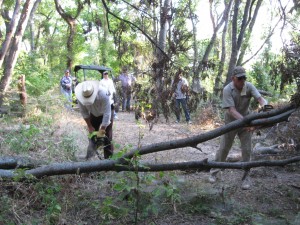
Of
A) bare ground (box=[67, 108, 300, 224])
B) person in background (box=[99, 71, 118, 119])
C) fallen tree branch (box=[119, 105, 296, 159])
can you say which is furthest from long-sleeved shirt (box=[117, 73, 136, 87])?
fallen tree branch (box=[119, 105, 296, 159])

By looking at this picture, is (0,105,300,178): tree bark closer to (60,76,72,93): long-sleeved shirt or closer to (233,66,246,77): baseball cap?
(233,66,246,77): baseball cap

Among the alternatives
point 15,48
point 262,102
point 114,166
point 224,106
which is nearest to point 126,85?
point 224,106

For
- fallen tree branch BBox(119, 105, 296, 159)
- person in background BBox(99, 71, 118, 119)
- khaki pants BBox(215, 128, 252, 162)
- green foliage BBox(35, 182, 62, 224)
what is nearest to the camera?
fallen tree branch BBox(119, 105, 296, 159)

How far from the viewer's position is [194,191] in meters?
5.19

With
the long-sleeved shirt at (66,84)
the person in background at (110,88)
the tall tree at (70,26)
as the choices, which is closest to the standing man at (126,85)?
the person in background at (110,88)

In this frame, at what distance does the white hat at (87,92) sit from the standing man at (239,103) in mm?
2194

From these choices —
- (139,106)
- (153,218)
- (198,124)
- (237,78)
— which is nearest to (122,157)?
(153,218)

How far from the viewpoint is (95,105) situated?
6.29m

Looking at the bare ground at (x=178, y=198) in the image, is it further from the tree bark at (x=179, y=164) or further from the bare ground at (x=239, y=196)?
the tree bark at (x=179, y=164)

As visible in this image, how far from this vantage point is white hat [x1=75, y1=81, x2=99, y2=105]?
19.6 feet

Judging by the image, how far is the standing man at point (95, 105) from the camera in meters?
6.04

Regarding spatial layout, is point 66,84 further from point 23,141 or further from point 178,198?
point 178,198

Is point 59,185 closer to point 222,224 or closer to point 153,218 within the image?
point 153,218

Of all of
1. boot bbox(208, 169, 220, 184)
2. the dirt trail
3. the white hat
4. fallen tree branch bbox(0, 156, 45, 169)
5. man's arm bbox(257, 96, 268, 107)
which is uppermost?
the white hat
